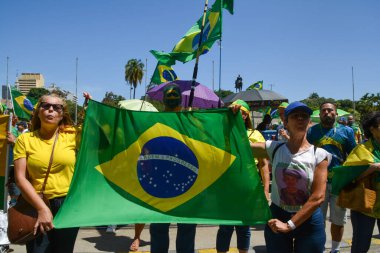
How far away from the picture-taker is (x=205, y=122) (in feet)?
10.1

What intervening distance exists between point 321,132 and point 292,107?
193 centimetres

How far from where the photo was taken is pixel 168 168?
301cm

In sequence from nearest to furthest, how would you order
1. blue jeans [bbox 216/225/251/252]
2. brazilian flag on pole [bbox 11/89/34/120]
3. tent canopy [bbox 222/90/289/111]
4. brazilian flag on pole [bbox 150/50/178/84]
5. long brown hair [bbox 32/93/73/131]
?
1. long brown hair [bbox 32/93/73/131]
2. blue jeans [bbox 216/225/251/252]
3. brazilian flag on pole [bbox 150/50/178/84]
4. brazilian flag on pole [bbox 11/89/34/120]
5. tent canopy [bbox 222/90/289/111]

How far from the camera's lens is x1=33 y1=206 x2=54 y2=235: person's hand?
2604mm

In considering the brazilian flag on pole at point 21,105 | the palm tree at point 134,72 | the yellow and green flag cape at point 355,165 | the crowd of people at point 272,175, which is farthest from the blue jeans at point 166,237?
the palm tree at point 134,72

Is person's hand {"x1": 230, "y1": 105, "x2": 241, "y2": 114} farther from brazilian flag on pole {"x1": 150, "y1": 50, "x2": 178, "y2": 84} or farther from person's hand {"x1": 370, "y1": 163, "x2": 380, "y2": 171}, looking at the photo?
brazilian flag on pole {"x1": 150, "y1": 50, "x2": 178, "y2": 84}

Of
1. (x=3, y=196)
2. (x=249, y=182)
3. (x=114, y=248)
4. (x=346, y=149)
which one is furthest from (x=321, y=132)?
(x=3, y=196)

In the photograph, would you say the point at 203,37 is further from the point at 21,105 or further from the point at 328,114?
the point at 21,105

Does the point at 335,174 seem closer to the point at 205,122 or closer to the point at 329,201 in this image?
the point at 329,201

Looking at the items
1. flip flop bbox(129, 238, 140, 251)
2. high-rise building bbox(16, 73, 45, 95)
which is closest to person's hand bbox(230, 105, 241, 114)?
flip flop bbox(129, 238, 140, 251)

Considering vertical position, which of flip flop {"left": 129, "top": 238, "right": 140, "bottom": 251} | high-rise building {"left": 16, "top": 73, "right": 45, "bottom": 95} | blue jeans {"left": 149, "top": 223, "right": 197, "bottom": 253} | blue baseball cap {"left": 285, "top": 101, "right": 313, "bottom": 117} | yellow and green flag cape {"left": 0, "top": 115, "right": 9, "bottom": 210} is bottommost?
flip flop {"left": 129, "top": 238, "right": 140, "bottom": 251}

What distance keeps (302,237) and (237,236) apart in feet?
4.46

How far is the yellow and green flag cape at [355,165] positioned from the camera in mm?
3326

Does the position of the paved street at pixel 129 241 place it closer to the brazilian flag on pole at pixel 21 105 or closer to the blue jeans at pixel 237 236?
the blue jeans at pixel 237 236
